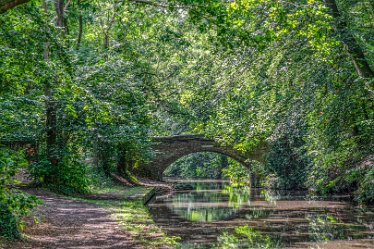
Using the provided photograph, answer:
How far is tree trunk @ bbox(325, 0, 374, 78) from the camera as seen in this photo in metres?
11.1

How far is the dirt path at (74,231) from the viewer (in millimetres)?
7296

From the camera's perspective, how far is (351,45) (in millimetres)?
11219

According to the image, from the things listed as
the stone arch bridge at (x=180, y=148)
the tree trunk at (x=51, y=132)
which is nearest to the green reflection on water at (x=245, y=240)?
the tree trunk at (x=51, y=132)

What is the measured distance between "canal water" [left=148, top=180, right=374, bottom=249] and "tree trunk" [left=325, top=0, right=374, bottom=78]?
3542 millimetres

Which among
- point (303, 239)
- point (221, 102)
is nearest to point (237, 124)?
point (221, 102)

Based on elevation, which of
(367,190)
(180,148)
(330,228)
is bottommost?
(330,228)

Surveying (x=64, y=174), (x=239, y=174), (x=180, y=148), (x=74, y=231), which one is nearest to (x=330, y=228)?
(x=74, y=231)

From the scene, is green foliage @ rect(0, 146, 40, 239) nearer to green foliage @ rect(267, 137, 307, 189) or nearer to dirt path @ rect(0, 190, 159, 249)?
dirt path @ rect(0, 190, 159, 249)

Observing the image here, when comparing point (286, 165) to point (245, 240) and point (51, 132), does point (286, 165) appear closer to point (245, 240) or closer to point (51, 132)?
point (51, 132)

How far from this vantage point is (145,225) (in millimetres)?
9977

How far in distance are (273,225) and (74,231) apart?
199 inches

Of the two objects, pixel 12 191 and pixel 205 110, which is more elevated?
pixel 205 110

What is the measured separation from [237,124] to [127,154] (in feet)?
38.3

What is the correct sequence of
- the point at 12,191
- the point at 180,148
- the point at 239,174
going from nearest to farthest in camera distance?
the point at 12,191 → the point at 180,148 → the point at 239,174
